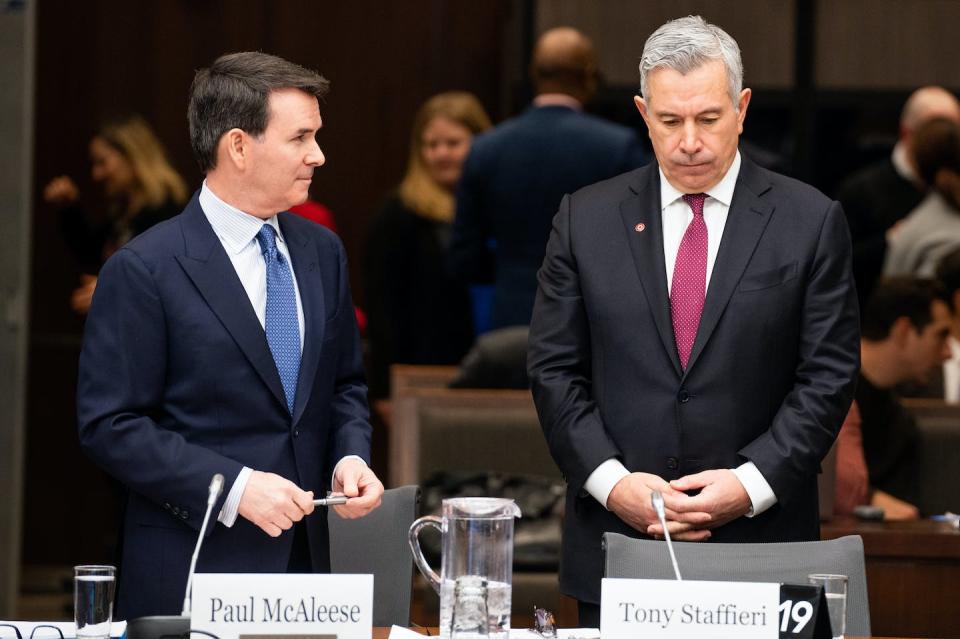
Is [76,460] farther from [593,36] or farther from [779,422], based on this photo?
[779,422]

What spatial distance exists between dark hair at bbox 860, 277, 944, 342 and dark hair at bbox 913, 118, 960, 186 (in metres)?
1.03

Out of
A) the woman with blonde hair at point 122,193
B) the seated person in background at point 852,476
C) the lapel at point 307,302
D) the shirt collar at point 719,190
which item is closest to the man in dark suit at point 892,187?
the seated person in background at point 852,476

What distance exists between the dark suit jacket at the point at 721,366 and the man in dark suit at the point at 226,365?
417 millimetres

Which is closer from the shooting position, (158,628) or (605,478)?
(158,628)

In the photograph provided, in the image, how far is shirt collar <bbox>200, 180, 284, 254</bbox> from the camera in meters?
2.67

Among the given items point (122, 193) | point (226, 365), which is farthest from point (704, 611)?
point (122, 193)

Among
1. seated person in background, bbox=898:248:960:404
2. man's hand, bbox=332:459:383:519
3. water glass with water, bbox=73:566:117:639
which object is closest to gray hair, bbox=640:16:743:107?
man's hand, bbox=332:459:383:519

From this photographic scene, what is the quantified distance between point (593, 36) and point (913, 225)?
156 centimetres

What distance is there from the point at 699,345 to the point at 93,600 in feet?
3.67

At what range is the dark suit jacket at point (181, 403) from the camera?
8.33 feet

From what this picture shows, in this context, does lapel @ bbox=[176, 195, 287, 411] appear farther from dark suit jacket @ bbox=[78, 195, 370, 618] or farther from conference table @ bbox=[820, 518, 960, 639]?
conference table @ bbox=[820, 518, 960, 639]

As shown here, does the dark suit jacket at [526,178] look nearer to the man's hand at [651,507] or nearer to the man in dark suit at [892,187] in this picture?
the man in dark suit at [892,187]

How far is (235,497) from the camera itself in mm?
2512

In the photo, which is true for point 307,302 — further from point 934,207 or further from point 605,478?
point 934,207
